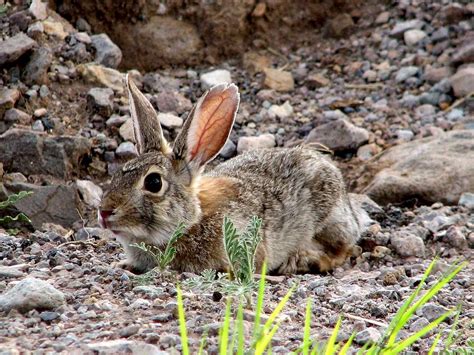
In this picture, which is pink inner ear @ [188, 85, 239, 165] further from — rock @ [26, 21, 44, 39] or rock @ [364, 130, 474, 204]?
rock @ [26, 21, 44, 39]

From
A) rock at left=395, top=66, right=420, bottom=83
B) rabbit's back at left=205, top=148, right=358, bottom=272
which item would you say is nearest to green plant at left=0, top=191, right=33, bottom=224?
rabbit's back at left=205, top=148, right=358, bottom=272

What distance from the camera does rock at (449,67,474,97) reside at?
10102mm

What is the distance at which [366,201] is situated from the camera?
8391 millimetres

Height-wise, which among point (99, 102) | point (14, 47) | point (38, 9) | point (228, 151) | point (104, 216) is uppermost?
point (38, 9)

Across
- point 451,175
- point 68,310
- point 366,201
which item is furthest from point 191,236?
point 451,175

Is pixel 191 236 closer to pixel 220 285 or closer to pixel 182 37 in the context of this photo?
pixel 220 285

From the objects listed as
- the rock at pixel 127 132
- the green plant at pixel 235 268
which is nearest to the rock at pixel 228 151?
the rock at pixel 127 132

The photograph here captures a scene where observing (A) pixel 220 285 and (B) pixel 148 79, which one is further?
(B) pixel 148 79

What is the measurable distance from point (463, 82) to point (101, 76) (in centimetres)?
411

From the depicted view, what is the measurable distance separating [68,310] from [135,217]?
139 cm

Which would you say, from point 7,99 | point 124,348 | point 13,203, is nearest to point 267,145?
point 7,99

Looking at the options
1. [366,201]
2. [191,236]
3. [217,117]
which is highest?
[217,117]

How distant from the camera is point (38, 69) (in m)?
9.20

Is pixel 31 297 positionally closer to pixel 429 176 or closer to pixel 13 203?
pixel 13 203
